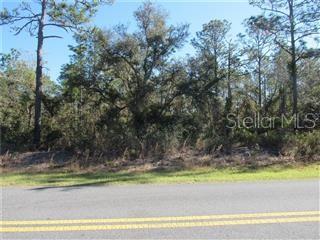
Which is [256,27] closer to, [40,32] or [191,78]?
[191,78]

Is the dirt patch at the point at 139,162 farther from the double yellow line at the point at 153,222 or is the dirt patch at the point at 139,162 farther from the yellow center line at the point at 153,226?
the yellow center line at the point at 153,226

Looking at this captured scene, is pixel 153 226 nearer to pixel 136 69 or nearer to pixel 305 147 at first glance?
pixel 305 147

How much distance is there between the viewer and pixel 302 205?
313 inches

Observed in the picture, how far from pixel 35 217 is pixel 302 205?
4.80 meters

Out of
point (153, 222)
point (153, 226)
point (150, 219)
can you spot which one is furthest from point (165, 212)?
point (153, 226)

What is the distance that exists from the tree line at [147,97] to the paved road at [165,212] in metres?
10.7

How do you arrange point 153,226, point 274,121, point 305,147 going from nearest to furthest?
point 153,226, point 305,147, point 274,121

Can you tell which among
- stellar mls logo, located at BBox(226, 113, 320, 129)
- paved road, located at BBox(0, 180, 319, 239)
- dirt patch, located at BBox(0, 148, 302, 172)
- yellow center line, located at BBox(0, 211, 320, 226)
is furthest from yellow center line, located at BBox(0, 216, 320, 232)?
stellar mls logo, located at BBox(226, 113, 320, 129)

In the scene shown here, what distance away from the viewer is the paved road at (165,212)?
6.21m

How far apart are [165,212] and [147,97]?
1982 cm

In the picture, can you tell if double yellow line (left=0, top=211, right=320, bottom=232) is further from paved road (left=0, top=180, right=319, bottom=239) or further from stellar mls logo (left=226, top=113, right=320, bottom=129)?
stellar mls logo (left=226, top=113, right=320, bottom=129)

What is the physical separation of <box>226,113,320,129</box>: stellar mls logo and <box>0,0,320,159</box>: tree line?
0.10 metres

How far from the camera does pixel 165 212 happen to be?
24.8 feet

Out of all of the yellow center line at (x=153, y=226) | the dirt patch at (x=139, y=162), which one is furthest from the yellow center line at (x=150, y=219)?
the dirt patch at (x=139, y=162)
